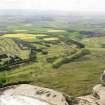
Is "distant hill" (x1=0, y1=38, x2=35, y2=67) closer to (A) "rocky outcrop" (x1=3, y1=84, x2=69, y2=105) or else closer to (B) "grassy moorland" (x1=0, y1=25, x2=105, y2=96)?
(B) "grassy moorland" (x1=0, y1=25, x2=105, y2=96)

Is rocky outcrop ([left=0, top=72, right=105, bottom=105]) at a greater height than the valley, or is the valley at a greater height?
rocky outcrop ([left=0, top=72, right=105, bottom=105])

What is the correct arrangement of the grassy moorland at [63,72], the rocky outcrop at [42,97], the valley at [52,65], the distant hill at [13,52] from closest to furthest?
1. the rocky outcrop at [42,97]
2. the grassy moorland at [63,72]
3. the valley at [52,65]
4. the distant hill at [13,52]

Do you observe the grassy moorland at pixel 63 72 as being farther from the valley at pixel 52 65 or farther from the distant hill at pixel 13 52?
the distant hill at pixel 13 52

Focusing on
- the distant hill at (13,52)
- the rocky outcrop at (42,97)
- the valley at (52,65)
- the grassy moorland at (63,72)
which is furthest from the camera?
the distant hill at (13,52)

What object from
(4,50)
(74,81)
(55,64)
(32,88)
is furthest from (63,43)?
(32,88)

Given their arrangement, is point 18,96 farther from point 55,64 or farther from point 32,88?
point 55,64

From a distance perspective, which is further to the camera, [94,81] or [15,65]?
[15,65]

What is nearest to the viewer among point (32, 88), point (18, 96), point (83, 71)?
point (18, 96)

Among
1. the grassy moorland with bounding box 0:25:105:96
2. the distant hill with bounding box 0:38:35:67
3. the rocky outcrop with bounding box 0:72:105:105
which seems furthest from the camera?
the distant hill with bounding box 0:38:35:67

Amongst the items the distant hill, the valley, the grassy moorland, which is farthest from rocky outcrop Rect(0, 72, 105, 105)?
the distant hill

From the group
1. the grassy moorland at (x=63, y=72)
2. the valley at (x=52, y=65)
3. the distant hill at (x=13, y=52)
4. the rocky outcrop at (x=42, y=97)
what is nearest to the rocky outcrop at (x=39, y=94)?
the rocky outcrop at (x=42, y=97)

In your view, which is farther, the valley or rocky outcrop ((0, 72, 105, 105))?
the valley
